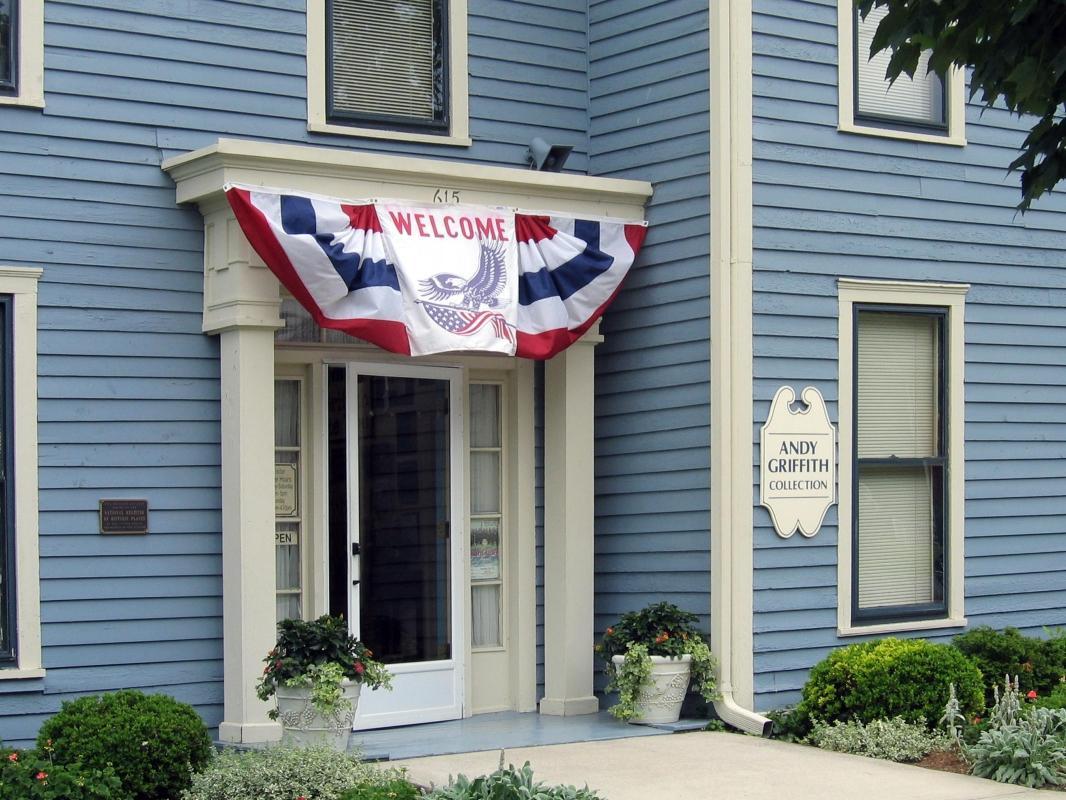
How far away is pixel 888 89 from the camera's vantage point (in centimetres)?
1100

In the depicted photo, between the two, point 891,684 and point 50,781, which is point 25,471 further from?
point 891,684

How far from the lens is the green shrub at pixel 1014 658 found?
35.0 feet

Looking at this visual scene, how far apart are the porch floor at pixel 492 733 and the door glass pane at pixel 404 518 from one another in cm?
53

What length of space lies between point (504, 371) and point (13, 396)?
3365 mm

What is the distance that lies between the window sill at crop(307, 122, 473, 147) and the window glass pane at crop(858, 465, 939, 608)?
3538 mm

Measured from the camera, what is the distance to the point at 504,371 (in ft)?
36.4

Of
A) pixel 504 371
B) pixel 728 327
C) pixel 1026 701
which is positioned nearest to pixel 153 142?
pixel 504 371

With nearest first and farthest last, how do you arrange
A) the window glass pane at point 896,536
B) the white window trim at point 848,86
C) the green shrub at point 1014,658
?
the green shrub at point 1014,658, the white window trim at point 848,86, the window glass pane at point 896,536

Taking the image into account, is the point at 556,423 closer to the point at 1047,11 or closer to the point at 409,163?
the point at 409,163

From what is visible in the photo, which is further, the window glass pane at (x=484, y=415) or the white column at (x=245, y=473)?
the window glass pane at (x=484, y=415)

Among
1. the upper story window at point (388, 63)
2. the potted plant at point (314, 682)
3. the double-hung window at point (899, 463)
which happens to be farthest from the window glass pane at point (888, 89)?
the potted plant at point (314, 682)

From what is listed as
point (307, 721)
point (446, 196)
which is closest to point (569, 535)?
point (446, 196)

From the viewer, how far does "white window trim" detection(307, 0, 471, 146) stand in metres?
10.3

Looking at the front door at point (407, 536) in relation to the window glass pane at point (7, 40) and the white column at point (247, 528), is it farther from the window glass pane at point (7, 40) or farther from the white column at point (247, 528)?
the window glass pane at point (7, 40)
